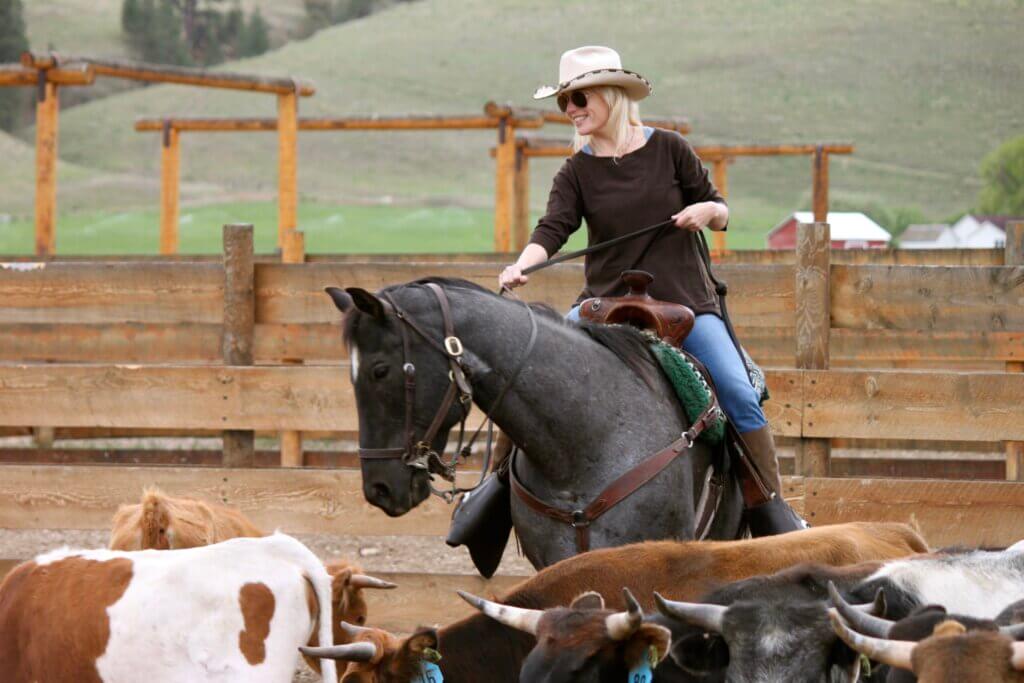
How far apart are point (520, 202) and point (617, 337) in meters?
9.65

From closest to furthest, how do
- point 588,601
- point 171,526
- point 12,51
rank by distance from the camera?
point 588,601, point 171,526, point 12,51

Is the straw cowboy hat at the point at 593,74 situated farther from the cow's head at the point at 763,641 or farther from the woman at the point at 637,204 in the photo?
the cow's head at the point at 763,641

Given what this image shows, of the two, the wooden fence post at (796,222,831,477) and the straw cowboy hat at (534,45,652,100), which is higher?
the straw cowboy hat at (534,45,652,100)

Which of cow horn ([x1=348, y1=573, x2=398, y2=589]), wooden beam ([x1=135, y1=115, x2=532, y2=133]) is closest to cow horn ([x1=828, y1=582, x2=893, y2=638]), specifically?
cow horn ([x1=348, y1=573, x2=398, y2=589])

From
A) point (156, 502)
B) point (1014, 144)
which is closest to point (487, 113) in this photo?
point (156, 502)

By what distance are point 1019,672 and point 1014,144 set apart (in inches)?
2209

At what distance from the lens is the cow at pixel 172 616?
508cm

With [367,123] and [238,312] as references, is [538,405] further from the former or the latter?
[367,123]

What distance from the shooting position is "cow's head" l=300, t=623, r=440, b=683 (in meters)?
4.05

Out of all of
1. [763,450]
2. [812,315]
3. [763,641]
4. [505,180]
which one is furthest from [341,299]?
[505,180]

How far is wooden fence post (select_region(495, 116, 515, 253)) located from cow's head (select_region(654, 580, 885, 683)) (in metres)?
10.8

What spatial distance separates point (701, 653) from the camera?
367cm

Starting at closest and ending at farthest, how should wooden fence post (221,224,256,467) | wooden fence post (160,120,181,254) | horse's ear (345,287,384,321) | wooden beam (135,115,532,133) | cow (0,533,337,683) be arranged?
1. horse's ear (345,287,384,321)
2. cow (0,533,337,683)
3. wooden fence post (221,224,256,467)
4. wooden beam (135,115,532,133)
5. wooden fence post (160,120,181,254)

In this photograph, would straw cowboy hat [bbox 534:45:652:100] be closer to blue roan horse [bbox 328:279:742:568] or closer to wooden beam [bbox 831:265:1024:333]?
blue roan horse [bbox 328:279:742:568]
